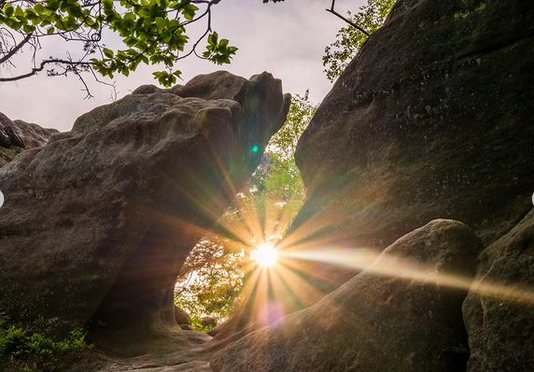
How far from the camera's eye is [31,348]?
8539 mm

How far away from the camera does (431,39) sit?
736 centimetres

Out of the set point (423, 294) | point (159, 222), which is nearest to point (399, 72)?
point (423, 294)

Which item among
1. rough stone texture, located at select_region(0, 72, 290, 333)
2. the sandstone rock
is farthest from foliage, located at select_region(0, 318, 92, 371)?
the sandstone rock

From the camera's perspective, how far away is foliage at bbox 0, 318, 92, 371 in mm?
8156

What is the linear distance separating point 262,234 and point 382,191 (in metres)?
18.3

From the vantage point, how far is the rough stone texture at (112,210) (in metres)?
10.0

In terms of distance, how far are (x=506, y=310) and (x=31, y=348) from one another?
9.15 meters

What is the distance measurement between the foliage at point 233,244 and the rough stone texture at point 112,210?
9200mm

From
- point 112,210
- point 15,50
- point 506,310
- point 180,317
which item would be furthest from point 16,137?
point 506,310

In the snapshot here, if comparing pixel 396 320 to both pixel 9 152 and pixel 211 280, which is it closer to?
pixel 9 152

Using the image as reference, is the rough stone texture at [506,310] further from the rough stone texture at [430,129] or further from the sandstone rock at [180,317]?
the sandstone rock at [180,317]

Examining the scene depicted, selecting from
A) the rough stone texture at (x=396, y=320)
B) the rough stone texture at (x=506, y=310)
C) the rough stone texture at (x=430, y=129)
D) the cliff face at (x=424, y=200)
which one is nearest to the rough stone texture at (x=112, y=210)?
the cliff face at (x=424, y=200)

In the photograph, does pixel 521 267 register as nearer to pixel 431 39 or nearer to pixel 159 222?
pixel 431 39

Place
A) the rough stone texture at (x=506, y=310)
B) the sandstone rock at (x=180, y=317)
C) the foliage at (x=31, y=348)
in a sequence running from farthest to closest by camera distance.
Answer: the sandstone rock at (x=180, y=317)
the foliage at (x=31, y=348)
the rough stone texture at (x=506, y=310)
